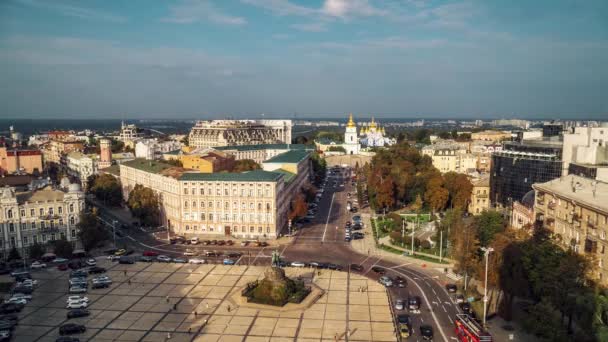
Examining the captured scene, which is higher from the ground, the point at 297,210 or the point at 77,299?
the point at 297,210

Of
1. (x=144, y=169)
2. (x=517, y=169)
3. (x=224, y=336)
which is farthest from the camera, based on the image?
(x=144, y=169)

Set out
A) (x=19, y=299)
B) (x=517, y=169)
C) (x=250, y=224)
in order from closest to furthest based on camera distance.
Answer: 1. (x=19, y=299)
2. (x=250, y=224)
3. (x=517, y=169)

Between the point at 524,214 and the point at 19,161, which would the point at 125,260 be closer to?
the point at 524,214

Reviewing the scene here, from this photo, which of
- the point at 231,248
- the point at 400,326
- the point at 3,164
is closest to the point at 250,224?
the point at 231,248

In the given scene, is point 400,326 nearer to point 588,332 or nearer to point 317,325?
point 317,325

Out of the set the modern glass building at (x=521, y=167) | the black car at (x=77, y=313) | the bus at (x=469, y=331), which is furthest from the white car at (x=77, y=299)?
the modern glass building at (x=521, y=167)

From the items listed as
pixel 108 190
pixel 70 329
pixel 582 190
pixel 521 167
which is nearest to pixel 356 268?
pixel 582 190

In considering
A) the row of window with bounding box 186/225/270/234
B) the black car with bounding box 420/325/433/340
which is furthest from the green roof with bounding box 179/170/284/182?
the black car with bounding box 420/325/433/340
